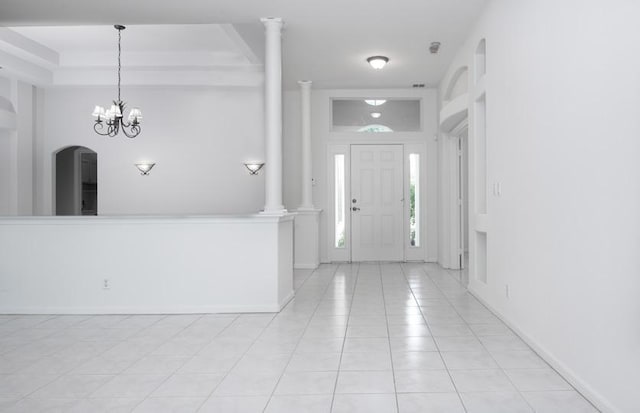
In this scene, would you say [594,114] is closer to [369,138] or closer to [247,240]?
[247,240]

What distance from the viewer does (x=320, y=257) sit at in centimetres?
870

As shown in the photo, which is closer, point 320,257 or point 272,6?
point 272,6

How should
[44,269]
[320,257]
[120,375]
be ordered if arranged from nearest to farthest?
[120,375] < [44,269] < [320,257]

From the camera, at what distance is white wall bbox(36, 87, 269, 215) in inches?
327

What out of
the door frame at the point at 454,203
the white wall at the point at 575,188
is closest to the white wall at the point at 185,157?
the door frame at the point at 454,203

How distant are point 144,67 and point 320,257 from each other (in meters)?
4.28

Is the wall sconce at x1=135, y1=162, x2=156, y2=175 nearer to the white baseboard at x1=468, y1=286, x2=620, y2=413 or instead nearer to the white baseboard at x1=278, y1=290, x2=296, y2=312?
the white baseboard at x1=278, y1=290, x2=296, y2=312

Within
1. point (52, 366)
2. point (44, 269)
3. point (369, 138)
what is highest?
point (369, 138)

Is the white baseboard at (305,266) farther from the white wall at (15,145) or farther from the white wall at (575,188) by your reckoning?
the white wall at (15,145)

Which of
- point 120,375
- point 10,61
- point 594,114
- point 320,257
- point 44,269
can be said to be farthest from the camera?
point 320,257

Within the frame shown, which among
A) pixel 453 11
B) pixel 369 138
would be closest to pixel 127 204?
pixel 369 138

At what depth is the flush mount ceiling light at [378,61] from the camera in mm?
6676

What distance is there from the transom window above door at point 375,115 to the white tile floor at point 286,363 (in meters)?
4.39

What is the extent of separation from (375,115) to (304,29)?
138 inches
